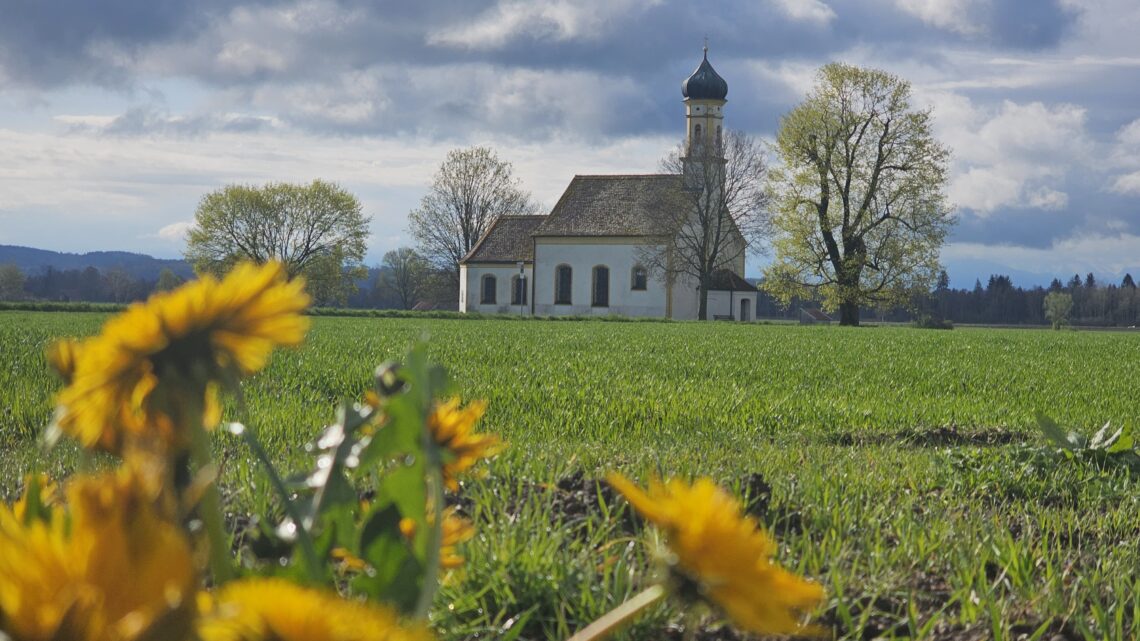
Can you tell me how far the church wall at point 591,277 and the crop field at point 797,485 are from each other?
42.3 metres

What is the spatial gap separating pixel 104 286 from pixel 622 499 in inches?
3713

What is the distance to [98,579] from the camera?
50 cm

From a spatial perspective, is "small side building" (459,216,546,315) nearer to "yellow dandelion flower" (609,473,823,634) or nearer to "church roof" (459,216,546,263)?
"church roof" (459,216,546,263)

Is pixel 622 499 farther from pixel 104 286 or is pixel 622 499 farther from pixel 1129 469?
pixel 104 286

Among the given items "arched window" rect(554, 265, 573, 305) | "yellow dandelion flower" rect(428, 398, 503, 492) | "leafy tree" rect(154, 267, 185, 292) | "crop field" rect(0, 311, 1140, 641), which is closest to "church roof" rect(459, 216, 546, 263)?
"arched window" rect(554, 265, 573, 305)

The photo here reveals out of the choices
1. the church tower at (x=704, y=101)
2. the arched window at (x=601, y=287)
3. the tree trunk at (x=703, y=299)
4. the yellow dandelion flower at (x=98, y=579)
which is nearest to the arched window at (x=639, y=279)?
the arched window at (x=601, y=287)

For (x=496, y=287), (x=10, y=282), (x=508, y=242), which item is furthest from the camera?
(x=10, y=282)

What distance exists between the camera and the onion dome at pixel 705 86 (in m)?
58.8

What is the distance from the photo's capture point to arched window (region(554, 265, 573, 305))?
53125mm

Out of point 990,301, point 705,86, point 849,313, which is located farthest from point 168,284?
point 990,301

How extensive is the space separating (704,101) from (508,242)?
1371 cm

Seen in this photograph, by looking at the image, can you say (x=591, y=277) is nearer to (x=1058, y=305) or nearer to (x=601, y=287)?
(x=601, y=287)

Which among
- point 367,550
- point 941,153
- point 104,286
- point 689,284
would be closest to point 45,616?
point 367,550

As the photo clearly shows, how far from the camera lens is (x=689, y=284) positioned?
5191 cm
